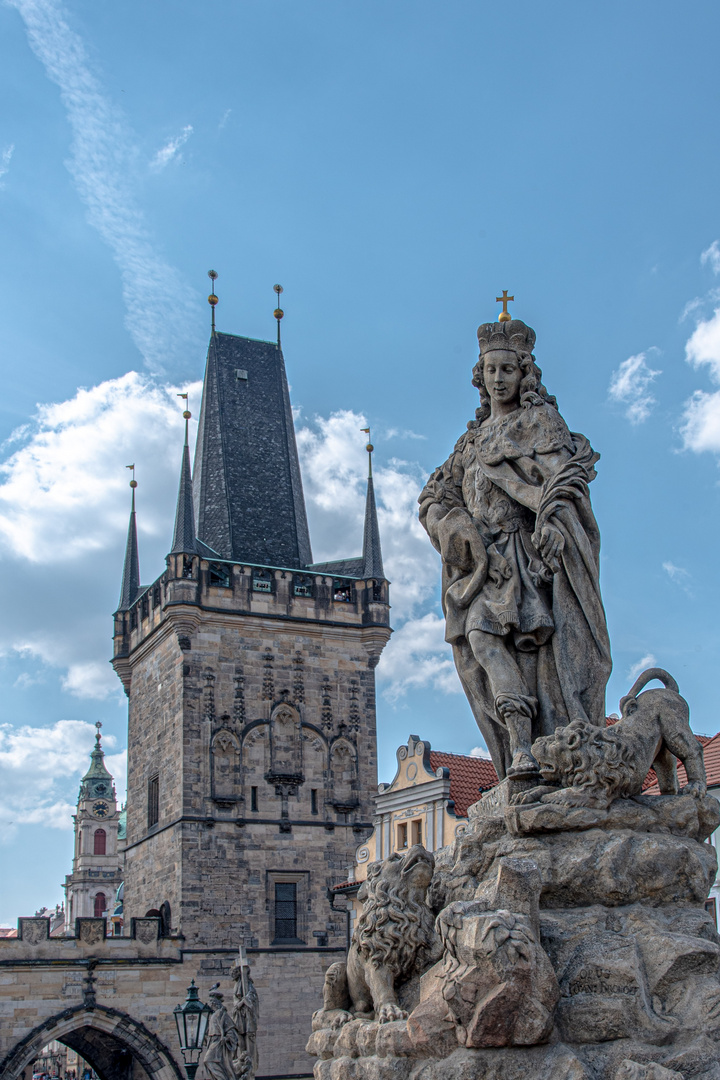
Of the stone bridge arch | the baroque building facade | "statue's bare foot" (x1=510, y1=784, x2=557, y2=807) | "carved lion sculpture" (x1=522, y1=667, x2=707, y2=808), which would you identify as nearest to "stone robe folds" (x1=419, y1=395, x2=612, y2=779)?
"carved lion sculpture" (x1=522, y1=667, x2=707, y2=808)

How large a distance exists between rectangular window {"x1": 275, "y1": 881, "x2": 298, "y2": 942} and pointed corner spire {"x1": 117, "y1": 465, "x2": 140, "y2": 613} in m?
9.94

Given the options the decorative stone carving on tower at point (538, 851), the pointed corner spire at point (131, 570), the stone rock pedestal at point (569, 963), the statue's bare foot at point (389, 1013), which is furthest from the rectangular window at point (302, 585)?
the statue's bare foot at point (389, 1013)

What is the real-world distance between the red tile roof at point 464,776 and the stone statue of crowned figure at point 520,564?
18340 millimetres

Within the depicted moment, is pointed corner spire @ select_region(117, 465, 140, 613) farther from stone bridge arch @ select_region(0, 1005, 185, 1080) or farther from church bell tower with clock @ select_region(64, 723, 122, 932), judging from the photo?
church bell tower with clock @ select_region(64, 723, 122, 932)

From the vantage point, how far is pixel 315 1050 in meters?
4.52

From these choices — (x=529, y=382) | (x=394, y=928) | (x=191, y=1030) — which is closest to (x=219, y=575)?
(x=191, y=1030)

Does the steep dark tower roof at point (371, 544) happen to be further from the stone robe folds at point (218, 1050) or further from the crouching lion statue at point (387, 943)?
the crouching lion statue at point (387, 943)

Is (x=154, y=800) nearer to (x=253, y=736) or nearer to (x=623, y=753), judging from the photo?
(x=253, y=736)

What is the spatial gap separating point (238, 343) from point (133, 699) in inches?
462

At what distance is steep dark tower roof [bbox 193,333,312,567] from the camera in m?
35.3

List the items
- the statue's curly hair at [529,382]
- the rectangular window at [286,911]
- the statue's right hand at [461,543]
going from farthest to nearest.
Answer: the rectangular window at [286,911], the statue's curly hair at [529,382], the statue's right hand at [461,543]

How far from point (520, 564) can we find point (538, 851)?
1281mm

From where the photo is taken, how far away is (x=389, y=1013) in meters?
4.05

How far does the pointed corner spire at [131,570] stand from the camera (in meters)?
36.8
